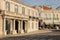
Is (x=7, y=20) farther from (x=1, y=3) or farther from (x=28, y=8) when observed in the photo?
(x=28, y=8)

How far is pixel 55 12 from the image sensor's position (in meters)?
83.3

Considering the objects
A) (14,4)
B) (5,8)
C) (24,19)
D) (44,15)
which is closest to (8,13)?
(5,8)

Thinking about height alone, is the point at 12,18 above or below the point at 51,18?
above

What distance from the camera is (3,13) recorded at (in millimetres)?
38219

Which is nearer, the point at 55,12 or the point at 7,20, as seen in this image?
the point at 7,20

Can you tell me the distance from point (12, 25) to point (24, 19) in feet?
28.1

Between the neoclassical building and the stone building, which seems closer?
the neoclassical building

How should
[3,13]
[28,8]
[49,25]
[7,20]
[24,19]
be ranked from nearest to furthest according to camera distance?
[3,13], [7,20], [24,19], [28,8], [49,25]

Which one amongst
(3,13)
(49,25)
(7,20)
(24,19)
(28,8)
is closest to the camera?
(3,13)

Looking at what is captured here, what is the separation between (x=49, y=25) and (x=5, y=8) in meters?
44.7

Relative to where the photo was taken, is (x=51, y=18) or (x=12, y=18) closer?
(x=12, y=18)

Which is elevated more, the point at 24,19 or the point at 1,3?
the point at 1,3

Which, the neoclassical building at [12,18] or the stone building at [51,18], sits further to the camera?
the stone building at [51,18]

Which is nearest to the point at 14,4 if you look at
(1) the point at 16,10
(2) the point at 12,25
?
(1) the point at 16,10
